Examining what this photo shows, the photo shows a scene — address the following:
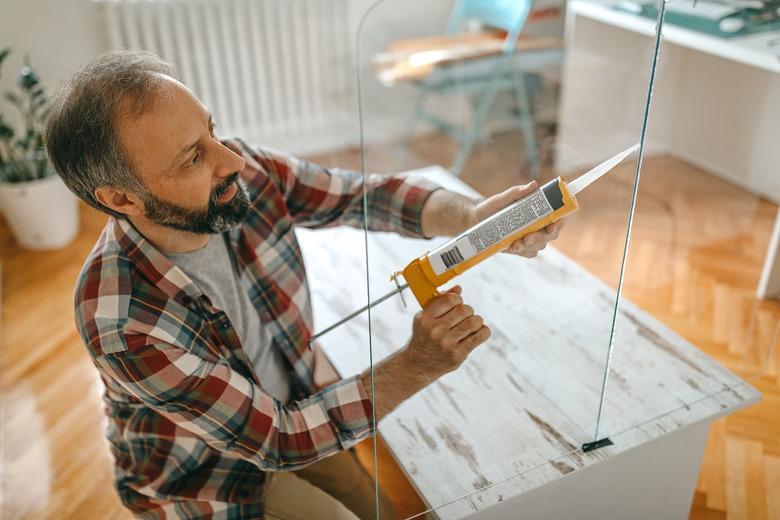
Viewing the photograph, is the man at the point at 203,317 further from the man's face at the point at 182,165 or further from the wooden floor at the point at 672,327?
the wooden floor at the point at 672,327

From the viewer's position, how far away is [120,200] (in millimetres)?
946

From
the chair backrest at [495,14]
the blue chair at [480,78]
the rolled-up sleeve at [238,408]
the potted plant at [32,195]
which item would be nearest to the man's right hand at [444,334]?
the rolled-up sleeve at [238,408]

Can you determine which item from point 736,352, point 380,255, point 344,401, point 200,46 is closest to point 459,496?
point 344,401

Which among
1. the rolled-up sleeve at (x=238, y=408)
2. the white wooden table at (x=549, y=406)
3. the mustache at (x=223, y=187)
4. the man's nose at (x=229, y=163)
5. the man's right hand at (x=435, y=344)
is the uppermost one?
the man's nose at (x=229, y=163)

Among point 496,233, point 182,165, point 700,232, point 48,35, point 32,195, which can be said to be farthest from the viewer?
point 48,35

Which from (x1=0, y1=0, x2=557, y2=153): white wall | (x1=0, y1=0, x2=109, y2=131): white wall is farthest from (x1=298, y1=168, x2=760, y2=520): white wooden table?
(x1=0, y1=0, x2=109, y2=131): white wall

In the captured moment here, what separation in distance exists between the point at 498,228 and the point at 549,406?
1.26 feet

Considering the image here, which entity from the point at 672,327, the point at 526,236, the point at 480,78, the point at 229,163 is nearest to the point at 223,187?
the point at 229,163

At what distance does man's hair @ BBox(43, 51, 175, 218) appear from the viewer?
87cm

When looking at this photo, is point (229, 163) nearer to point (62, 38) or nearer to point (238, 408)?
point (238, 408)

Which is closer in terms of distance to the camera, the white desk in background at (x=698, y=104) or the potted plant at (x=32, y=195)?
the white desk in background at (x=698, y=104)

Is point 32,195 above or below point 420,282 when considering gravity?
below

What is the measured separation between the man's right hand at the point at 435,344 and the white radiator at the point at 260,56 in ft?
6.64

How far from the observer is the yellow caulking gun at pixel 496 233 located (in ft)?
2.54
